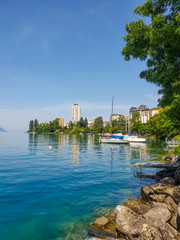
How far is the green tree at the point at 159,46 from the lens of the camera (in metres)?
8.15

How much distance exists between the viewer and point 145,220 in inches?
282

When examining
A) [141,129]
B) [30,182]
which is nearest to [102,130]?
[141,129]

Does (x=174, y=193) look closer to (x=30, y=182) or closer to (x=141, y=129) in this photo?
(x=30, y=182)

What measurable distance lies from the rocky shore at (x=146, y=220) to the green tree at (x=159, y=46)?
508 centimetres

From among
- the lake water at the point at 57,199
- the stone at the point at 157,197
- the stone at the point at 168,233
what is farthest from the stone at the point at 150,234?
the stone at the point at 157,197

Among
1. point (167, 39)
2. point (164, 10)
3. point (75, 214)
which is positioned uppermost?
point (164, 10)

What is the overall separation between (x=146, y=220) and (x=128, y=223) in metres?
0.82

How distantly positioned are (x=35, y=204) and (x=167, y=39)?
39.7 feet

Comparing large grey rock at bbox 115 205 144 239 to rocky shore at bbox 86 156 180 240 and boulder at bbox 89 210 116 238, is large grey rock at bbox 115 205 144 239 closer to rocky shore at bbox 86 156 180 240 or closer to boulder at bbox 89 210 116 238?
rocky shore at bbox 86 156 180 240

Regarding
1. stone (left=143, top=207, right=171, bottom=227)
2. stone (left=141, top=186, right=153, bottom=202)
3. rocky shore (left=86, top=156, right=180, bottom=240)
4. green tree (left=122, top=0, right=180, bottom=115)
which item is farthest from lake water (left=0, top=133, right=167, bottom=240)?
green tree (left=122, top=0, right=180, bottom=115)

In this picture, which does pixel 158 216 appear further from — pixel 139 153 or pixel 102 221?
pixel 139 153

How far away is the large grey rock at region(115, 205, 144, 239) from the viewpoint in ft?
21.7

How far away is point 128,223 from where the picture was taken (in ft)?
22.8

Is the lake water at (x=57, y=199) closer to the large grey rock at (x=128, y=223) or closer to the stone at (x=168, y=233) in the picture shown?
the large grey rock at (x=128, y=223)
